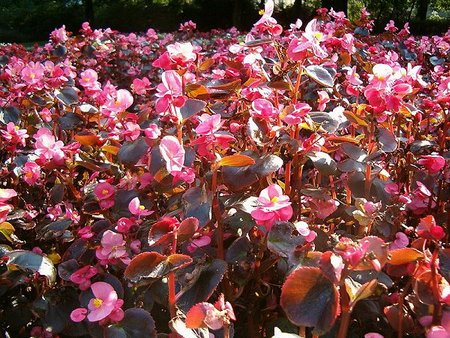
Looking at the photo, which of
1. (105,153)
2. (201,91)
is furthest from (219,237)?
(105,153)

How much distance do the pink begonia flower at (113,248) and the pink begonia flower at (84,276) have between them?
4 centimetres

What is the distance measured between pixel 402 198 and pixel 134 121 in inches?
22.4

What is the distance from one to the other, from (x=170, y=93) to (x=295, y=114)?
21 centimetres

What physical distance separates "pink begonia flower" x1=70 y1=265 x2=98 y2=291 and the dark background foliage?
12297mm

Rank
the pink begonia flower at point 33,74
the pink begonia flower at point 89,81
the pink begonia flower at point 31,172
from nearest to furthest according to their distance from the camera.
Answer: the pink begonia flower at point 31,172, the pink begonia flower at point 89,81, the pink begonia flower at point 33,74

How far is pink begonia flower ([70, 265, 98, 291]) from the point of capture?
3.11ft

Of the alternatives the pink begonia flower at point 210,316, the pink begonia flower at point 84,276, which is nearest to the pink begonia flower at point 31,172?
the pink begonia flower at point 84,276

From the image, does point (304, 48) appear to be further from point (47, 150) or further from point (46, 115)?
point (46, 115)

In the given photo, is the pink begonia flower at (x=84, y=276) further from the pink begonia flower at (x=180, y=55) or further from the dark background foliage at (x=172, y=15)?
the dark background foliage at (x=172, y=15)

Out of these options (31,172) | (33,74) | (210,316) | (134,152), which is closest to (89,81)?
(33,74)

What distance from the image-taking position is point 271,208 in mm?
771

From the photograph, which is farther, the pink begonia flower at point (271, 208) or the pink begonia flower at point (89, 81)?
the pink begonia flower at point (89, 81)

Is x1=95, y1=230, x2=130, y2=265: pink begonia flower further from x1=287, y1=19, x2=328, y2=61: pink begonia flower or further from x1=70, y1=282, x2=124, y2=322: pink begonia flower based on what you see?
x1=287, y1=19, x2=328, y2=61: pink begonia flower

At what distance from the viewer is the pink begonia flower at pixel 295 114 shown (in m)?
0.92
